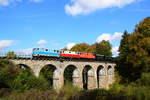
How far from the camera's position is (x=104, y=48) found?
211 feet

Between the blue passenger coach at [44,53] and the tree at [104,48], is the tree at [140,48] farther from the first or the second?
the tree at [104,48]

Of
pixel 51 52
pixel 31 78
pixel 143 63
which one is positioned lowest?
pixel 31 78

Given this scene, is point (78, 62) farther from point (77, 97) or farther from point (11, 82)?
point (77, 97)

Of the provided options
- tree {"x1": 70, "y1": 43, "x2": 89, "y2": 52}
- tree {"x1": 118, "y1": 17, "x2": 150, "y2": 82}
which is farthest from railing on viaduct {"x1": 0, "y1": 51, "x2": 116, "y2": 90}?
tree {"x1": 70, "y1": 43, "x2": 89, "y2": 52}

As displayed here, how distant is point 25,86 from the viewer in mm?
17312

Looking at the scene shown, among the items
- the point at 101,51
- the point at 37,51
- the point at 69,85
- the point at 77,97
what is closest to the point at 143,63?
the point at 69,85

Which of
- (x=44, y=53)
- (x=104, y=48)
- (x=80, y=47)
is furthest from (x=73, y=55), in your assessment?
(x=80, y=47)

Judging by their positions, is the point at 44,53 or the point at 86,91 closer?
the point at 86,91

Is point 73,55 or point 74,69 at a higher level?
point 73,55

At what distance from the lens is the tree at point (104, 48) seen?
63.2 metres

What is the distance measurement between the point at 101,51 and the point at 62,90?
51.1 meters

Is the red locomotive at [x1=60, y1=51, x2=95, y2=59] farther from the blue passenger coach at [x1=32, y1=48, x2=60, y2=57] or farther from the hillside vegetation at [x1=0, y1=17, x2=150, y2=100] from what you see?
the hillside vegetation at [x1=0, y1=17, x2=150, y2=100]

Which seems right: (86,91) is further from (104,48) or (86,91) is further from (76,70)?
(104,48)

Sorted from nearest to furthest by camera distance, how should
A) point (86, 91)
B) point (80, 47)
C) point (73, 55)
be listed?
1. point (86, 91)
2. point (73, 55)
3. point (80, 47)
